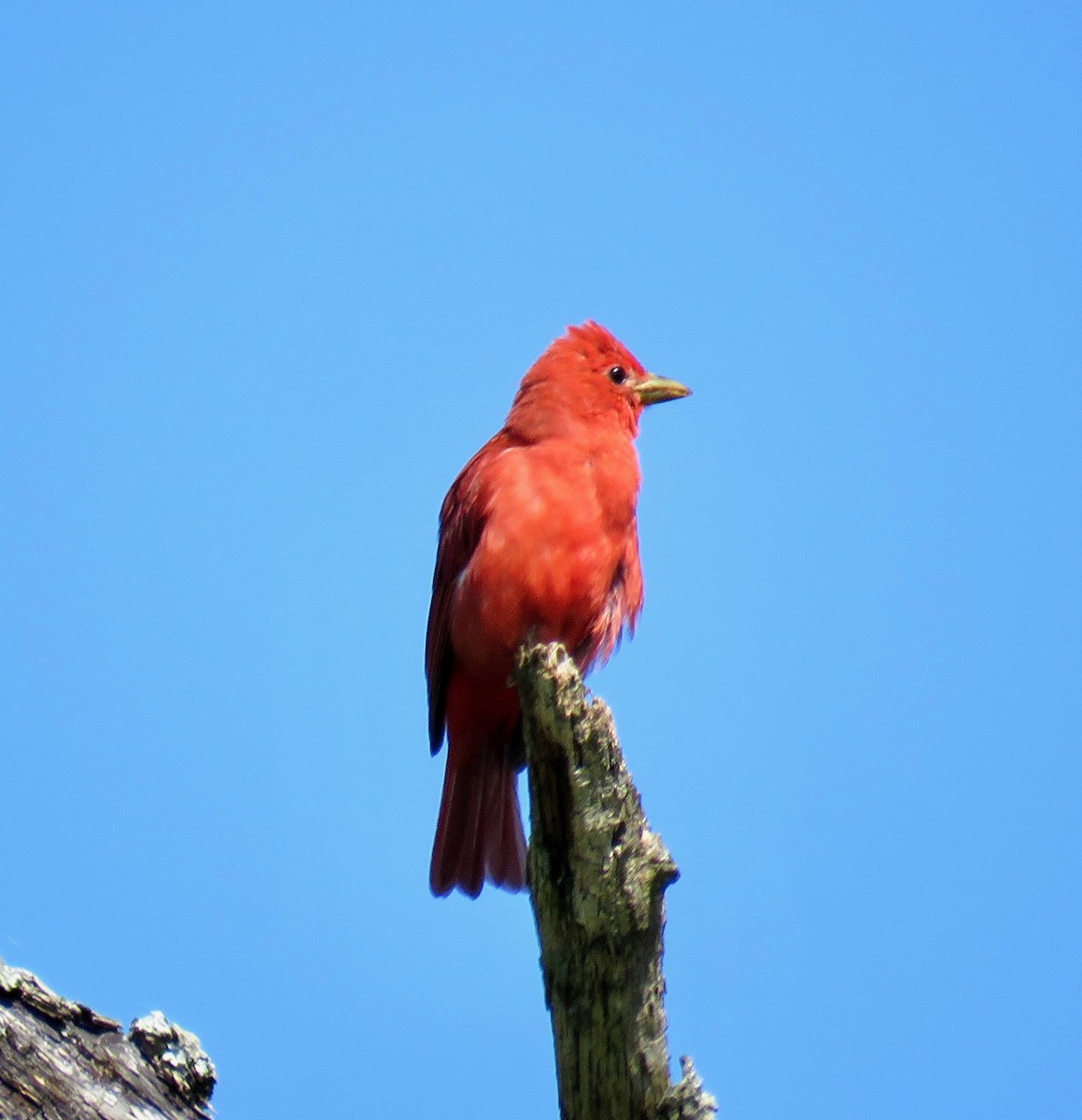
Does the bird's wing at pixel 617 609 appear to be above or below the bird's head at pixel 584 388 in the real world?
below

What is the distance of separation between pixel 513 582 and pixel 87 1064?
2592mm

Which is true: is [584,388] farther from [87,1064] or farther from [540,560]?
[87,1064]

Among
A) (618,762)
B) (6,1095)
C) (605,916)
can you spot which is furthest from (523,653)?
(6,1095)

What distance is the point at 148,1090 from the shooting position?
326 cm

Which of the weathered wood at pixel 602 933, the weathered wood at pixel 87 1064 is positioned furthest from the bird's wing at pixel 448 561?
the weathered wood at pixel 87 1064

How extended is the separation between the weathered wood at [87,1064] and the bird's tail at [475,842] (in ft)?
8.31

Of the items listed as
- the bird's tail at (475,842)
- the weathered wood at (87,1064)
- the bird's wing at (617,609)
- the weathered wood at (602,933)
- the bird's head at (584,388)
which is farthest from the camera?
the bird's head at (584,388)

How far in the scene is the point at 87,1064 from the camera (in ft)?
10.6

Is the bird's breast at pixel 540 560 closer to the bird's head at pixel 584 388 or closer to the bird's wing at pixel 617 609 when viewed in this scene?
the bird's wing at pixel 617 609

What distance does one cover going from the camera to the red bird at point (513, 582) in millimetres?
5488

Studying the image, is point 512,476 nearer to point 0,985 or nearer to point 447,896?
point 447,896

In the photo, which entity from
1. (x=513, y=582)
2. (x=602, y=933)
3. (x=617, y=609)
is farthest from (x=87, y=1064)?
(x=617, y=609)

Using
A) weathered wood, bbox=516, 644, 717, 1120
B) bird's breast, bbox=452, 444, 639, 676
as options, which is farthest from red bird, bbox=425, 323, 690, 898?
weathered wood, bbox=516, 644, 717, 1120

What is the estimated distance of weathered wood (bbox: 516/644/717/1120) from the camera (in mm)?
3574
